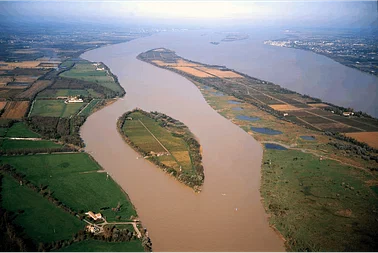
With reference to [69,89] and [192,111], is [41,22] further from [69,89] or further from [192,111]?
[192,111]

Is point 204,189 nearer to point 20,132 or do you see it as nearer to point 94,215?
point 94,215

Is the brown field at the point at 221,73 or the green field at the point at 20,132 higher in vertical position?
the brown field at the point at 221,73

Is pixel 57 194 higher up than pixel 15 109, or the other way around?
pixel 15 109

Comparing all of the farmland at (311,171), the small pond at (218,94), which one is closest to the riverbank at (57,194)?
the farmland at (311,171)

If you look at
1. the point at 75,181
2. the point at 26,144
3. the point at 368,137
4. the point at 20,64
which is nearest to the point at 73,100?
the point at 26,144

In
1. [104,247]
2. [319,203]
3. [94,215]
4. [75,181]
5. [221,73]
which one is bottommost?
[319,203]

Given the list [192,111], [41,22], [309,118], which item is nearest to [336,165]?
[309,118]

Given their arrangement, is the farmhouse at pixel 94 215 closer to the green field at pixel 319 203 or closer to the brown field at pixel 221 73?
the green field at pixel 319 203
